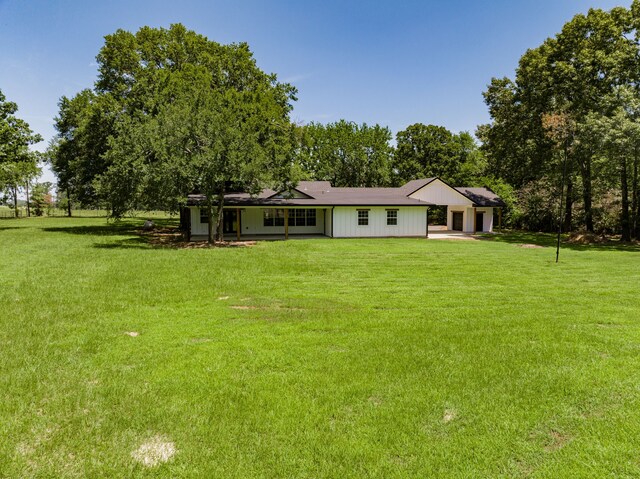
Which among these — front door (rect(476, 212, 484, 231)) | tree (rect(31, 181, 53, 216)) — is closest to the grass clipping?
front door (rect(476, 212, 484, 231))

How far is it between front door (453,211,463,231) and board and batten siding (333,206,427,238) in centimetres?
758

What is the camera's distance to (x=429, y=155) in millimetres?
51531

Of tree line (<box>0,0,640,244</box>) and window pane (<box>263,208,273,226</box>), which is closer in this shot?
tree line (<box>0,0,640,244</box>)

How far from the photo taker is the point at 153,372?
16.7 feet

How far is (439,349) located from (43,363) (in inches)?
217

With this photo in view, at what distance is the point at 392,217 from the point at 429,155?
26.5m

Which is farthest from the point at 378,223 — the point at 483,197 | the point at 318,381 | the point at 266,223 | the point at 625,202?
the point at 318,381

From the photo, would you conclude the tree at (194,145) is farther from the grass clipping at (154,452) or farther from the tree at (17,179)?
the tree at (17,179)

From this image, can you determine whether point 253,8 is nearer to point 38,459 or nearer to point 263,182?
point 263,182

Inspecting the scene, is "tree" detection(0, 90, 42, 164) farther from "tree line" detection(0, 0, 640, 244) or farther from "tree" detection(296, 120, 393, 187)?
"tree" detection(296, 120, 393, 187)

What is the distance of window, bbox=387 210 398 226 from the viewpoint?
2841 cm

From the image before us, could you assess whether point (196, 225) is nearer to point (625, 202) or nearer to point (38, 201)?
point (625, 202)

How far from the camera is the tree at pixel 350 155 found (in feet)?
165

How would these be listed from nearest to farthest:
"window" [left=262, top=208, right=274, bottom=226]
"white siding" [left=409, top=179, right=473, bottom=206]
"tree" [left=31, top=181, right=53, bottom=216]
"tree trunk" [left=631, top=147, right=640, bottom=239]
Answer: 1. "tree trunk" [left=631, top=147, right=640, bottom=239]
2. "window" [left=262, top=208, right=274, bottom=226]
3. "white siding" [left=409, top=179, right=473, bottom=206]
4. "tree" [left=31, top=181, right=53, bottom=216]
